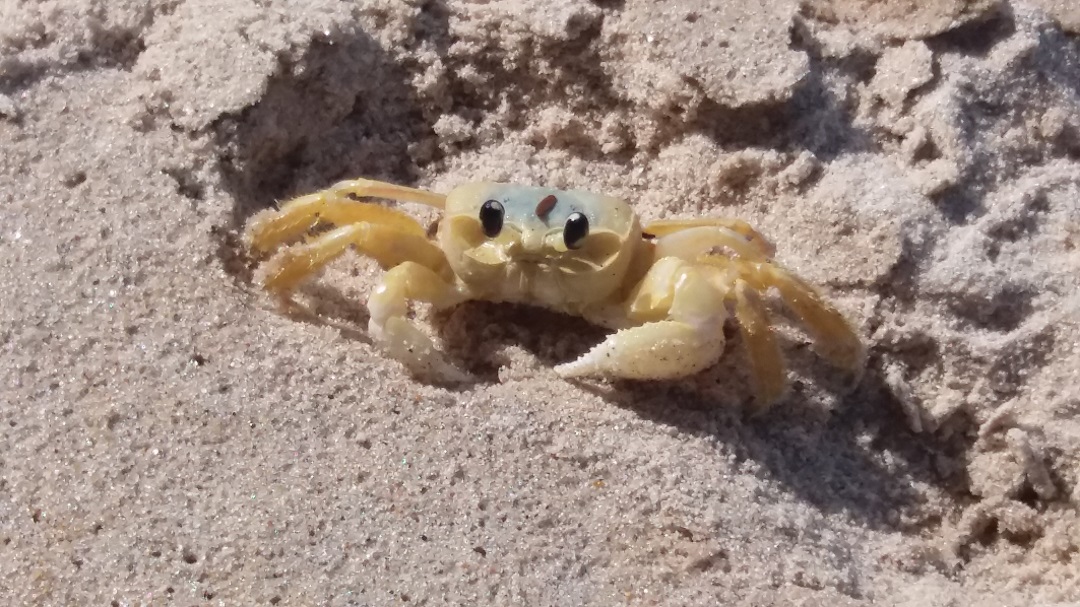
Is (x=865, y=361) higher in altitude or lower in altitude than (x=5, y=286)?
A: higher

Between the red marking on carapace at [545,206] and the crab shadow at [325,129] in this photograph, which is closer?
the red marking on carapace at [545,206]

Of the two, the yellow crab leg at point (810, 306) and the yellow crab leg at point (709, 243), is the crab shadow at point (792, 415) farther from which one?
the yellow crab leg at point (709, 243)

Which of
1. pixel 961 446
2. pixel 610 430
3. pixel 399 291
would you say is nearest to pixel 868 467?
A: pixel 961 446

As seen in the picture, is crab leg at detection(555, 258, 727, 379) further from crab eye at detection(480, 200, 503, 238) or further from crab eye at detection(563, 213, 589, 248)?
crab eye at detection(480, 200, 503, 238)

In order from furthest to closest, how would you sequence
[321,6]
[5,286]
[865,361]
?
[321,6]
[865,361]
[5,286]

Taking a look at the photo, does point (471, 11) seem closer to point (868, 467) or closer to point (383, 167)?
point (383, 167)

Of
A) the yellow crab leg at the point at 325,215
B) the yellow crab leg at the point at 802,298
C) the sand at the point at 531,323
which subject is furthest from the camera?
the yellow crab leg at the point at 325,215

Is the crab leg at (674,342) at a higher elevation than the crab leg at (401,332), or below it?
higher

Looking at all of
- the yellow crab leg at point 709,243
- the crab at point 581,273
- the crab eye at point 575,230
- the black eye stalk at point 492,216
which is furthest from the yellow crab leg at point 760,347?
the black eye stalk at point 492,216
